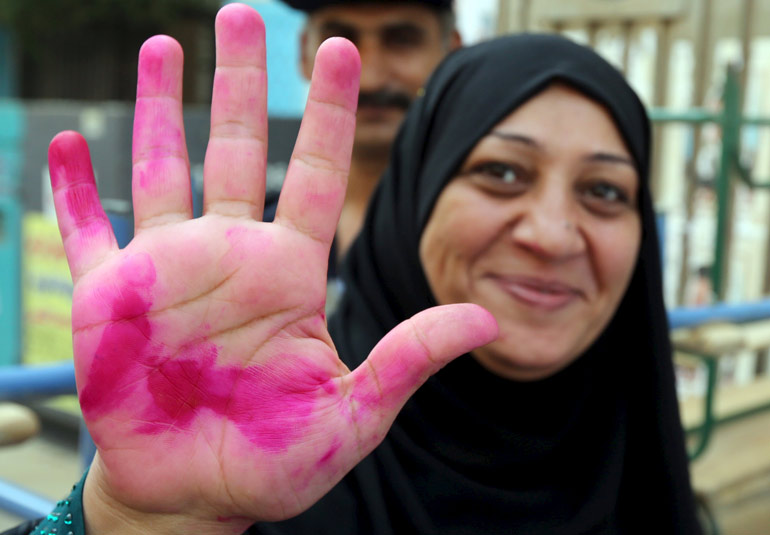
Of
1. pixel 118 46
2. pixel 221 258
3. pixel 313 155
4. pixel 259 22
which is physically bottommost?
pixel 221 258

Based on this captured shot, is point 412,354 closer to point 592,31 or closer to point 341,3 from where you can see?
point 341,3

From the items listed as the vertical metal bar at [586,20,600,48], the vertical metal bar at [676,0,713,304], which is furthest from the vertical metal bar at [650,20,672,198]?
the vertical metal bar at [586,20,600,48]

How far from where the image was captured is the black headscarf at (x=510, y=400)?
1.27 meters

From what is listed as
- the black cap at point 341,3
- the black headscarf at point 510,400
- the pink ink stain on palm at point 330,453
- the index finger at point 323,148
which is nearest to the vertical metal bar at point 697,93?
the black cap at point 341,3

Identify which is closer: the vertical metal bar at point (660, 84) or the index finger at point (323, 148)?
the index finger at point (323, 148)

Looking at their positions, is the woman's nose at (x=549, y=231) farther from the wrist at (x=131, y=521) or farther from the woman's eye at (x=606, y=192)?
the wrist at (x=131, y=521)

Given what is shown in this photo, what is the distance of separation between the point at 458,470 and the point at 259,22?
30.4 inches

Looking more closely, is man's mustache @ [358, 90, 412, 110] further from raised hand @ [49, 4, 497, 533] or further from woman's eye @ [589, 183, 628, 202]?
raised hand @ [49, 4, 497, 533]

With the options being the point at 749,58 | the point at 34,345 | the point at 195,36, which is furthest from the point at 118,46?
the point at 749,58

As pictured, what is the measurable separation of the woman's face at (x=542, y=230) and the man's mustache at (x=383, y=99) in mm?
1172

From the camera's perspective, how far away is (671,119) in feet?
9.89

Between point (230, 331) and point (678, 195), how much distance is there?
3.68m

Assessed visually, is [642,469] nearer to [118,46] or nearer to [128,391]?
[128,391]

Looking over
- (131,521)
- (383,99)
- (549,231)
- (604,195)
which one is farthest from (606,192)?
(383,99)
